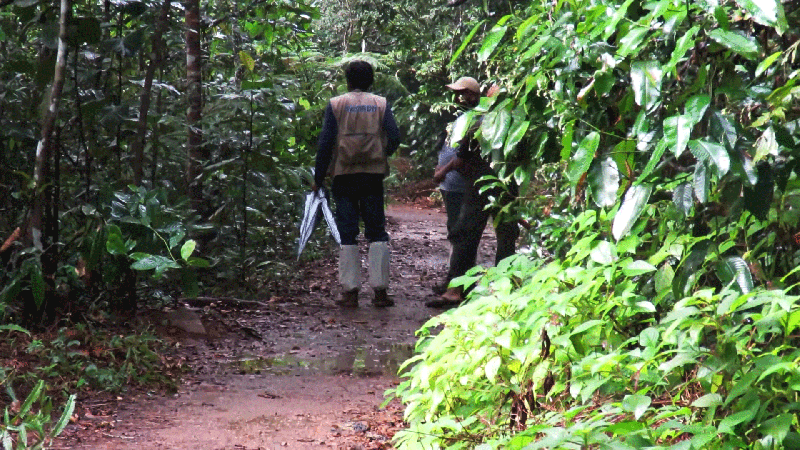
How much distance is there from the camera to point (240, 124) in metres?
9.02

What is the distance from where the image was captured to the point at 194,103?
28.0 ft

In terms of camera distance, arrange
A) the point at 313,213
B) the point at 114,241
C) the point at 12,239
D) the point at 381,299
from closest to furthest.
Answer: the point at 114,241 < the point at 12,239 < the point at 381,299 < the point at 313,213

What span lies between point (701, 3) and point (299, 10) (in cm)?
675

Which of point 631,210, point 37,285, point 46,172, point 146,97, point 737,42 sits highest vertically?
point 737,42

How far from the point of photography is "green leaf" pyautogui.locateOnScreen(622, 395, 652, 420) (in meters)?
2.84

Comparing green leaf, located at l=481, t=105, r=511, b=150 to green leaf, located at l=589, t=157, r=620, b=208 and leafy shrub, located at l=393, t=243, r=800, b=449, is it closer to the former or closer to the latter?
green leaf, located at l=589, t=157, r=620, b=208

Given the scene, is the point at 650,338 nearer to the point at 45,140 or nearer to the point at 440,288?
the point at 45,140

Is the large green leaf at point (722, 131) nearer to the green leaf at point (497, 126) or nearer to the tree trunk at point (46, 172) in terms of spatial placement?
the green leaf at point (497, 126)

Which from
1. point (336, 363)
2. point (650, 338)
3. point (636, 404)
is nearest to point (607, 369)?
point (650, 338)

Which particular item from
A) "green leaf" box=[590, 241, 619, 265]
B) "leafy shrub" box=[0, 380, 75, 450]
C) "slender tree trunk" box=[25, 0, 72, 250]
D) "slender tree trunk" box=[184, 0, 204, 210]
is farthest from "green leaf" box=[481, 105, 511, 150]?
"slender tree trunk" box=[184, 0, 204, 210]

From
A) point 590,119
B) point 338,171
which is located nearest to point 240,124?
point 338,171

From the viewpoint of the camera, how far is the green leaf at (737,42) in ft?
9.08

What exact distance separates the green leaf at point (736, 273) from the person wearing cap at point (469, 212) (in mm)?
5102

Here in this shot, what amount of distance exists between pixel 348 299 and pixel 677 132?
6.18m
